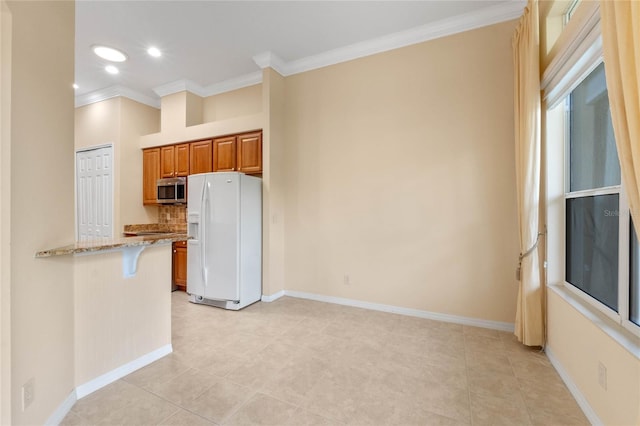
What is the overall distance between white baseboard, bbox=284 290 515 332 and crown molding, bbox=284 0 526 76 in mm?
3104

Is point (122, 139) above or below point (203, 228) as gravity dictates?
above

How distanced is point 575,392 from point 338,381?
1.54 metres

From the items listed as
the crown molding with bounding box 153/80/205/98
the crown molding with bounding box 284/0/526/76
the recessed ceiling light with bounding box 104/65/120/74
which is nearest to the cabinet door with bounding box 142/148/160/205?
the crown molding with bounding box 153/80/205/98

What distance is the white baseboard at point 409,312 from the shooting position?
2833 millimetres

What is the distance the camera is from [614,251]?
1646 millimetres

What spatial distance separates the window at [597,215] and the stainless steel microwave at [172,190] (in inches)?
184

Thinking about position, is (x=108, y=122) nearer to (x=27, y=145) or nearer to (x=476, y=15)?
(x=27, y=145)

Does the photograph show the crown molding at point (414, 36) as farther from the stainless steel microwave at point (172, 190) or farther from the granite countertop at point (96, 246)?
the granite countertop at point (96, 246)

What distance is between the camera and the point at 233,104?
4.44 meters

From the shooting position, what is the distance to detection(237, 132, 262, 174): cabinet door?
12.5 feet

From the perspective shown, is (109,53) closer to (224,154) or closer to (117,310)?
(224,154)

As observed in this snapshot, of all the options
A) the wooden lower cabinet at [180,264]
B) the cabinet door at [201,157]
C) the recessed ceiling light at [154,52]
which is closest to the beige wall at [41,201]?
the recessed ceiling light at [154,52]

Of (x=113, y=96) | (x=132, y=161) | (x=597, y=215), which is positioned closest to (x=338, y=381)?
(x=597, y=215)

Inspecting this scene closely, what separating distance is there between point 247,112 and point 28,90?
10.0 ft
